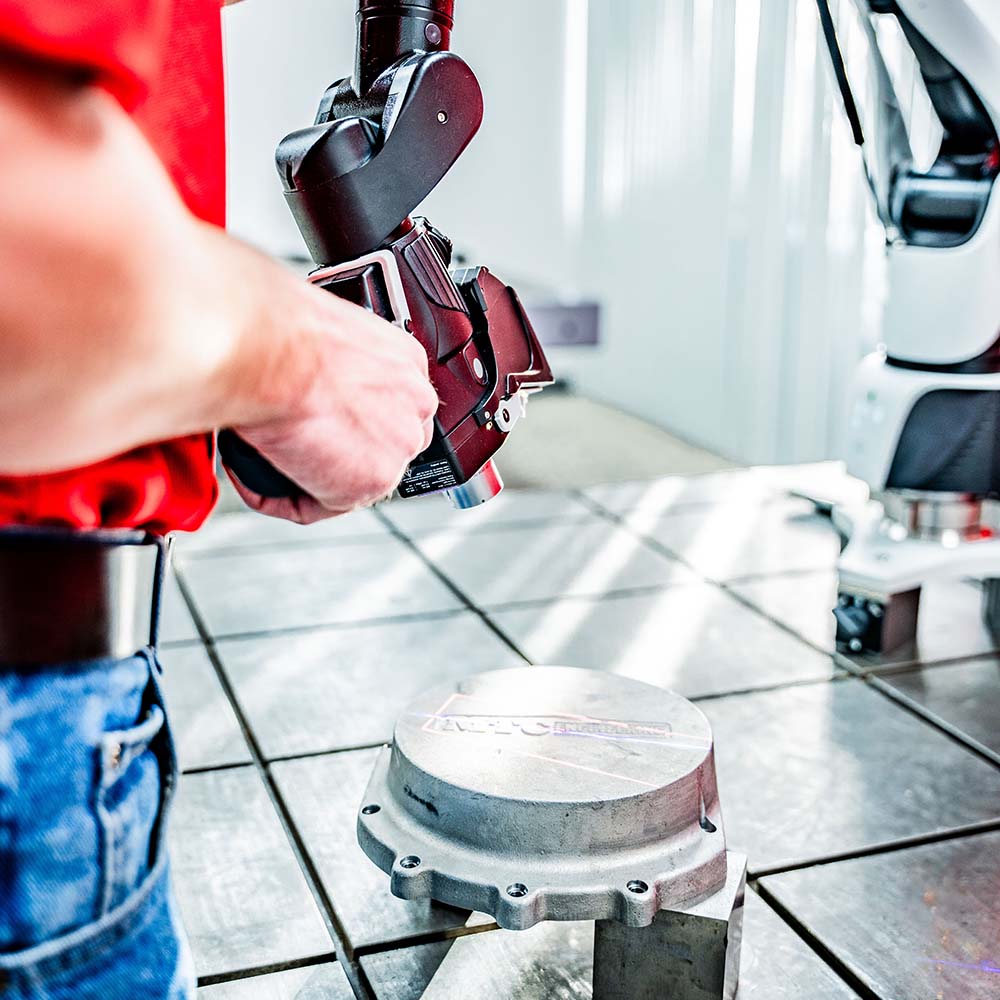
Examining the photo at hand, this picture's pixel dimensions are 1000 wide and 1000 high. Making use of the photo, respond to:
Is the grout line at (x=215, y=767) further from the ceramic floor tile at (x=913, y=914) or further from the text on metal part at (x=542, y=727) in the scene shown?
the ceramic floor tile at (x=913, y=914)

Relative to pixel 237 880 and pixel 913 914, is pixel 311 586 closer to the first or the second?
pixel 237 880

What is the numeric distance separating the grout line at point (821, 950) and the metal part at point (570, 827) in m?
0.22

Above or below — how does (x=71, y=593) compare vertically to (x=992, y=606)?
above

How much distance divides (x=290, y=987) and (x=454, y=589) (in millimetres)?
1238

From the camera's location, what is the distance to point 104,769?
583 mm

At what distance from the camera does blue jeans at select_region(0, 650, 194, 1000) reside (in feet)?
1.83

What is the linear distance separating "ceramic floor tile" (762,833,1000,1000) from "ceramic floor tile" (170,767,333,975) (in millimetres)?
577

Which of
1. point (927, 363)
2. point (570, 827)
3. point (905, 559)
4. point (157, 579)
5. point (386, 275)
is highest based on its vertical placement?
point (386, 275)

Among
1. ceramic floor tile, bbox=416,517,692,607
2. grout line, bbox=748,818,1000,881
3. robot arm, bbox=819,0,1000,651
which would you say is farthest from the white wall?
grout line, bbox=748,818,1000,881

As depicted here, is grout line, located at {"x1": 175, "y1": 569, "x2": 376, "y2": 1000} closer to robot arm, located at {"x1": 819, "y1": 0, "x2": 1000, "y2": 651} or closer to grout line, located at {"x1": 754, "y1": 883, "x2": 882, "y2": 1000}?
grout line, located at {"x1": 754, "y1": 883, "x2": 882, "y2": 1000}

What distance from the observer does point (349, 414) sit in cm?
64

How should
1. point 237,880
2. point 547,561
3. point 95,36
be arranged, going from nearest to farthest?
point 95,36
point 237,880
point 547,561

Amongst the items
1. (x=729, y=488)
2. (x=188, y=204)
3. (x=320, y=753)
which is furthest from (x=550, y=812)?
(x=729, y=488)

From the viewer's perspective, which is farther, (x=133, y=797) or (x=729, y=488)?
(x=729, y=488)
